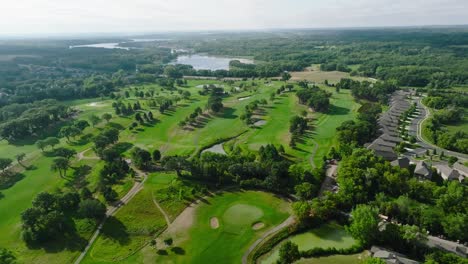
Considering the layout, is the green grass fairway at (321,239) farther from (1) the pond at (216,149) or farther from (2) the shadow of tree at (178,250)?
(1) the pond at (216,149)

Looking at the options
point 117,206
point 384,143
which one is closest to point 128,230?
point 117,206

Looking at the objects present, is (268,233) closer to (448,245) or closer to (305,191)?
(305,191)

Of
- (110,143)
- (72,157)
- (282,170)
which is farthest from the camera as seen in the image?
(110,143)

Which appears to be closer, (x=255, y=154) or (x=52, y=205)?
(x=52, y=205)

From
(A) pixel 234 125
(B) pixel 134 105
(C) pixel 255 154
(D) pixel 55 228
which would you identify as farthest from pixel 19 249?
(B) pixel 134 105

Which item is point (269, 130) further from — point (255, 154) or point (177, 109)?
point (177, 109)

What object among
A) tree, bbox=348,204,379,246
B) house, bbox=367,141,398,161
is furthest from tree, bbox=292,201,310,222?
house, bbox=367,141,398,161

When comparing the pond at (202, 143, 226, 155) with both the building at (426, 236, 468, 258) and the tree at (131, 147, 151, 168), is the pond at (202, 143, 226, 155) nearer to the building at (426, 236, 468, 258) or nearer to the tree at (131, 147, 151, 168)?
the tree at (131, 147, 151, 168)

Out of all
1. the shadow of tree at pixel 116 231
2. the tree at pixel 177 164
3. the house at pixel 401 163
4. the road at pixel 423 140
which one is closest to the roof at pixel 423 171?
the house at pixel 401 163
